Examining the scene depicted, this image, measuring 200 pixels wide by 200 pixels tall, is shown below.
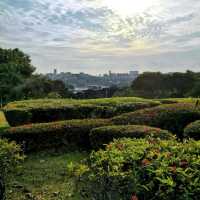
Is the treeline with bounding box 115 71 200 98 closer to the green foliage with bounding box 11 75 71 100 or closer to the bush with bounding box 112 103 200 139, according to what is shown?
the green foliage with bounding box 11 75 71 100

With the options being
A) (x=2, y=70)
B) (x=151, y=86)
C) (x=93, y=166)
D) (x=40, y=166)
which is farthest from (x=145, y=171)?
(x=2, y=70)

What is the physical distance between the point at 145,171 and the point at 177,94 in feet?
87.7

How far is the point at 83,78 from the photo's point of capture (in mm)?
52031

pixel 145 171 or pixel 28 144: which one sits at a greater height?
pixel 145 171

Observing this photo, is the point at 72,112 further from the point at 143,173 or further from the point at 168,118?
the point at 143,173

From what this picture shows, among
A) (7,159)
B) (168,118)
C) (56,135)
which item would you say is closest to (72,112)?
(56,135)

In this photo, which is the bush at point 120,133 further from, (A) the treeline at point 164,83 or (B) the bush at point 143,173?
(A) the treeline at point 164,83

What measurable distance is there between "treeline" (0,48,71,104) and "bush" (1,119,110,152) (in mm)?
17699

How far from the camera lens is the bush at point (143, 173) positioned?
3377 millimetres

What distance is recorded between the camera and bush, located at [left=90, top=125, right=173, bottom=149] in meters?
8.32

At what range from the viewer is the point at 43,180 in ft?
25.5

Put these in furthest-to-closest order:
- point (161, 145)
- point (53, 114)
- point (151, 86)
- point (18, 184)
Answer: point (151, 86) → point (53, 114) → point (18, 184) → point (161, 145)

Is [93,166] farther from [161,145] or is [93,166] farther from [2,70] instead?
[2,70]

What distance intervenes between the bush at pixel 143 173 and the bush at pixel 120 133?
3784mm
